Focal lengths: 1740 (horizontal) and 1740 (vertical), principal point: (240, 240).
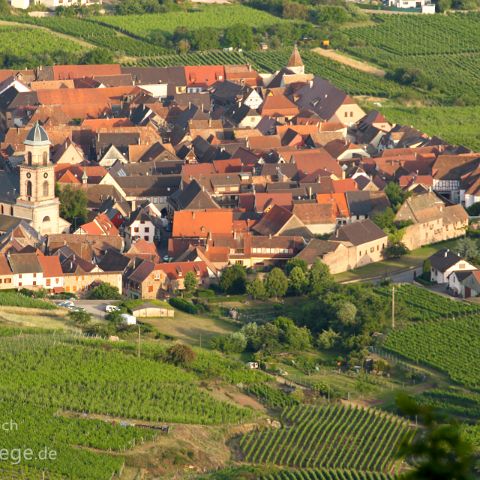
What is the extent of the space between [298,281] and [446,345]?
6.07 metres

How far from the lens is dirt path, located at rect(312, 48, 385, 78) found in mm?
78250

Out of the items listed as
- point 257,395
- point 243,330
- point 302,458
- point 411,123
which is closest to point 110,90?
point 411,123

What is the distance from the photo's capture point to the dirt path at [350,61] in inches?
3081

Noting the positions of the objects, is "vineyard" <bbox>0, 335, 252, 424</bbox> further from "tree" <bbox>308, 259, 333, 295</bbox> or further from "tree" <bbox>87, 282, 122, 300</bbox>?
"tree" <bbox>308, 259, 333, 295</bbox>

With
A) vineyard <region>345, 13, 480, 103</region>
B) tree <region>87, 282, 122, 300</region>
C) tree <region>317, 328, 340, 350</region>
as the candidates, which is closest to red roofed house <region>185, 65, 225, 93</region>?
vineyard <region>345, 13, 480, 103</region>

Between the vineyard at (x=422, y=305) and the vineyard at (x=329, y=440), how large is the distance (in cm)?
754

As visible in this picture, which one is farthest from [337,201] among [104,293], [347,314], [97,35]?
[97,35]

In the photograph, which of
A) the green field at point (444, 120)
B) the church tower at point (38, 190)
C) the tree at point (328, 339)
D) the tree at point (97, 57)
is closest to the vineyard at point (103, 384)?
the tree at point (328, 339)

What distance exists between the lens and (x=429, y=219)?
166ft

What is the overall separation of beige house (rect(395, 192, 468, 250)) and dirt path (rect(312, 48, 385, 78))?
26761 millimetres

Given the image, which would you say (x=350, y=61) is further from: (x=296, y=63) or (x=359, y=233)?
(x=359, y=233)

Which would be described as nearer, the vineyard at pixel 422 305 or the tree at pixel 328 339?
the tree at pixel 328 339

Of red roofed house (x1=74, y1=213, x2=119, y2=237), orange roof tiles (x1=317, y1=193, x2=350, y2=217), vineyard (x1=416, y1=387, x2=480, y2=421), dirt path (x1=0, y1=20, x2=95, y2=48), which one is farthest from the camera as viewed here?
dirt path (x1=0, y1=20, x2=95, y2=48)

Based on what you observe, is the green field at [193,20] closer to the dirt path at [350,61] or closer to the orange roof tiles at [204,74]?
the dirt path at [350,61]
